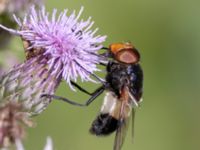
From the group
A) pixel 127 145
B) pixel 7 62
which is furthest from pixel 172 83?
pixel 7 62

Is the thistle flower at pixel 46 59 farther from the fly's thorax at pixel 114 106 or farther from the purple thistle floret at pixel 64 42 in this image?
the fly's thorax at pixel 114 106

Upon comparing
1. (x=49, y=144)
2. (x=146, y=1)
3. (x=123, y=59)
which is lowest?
(x=49, y=144)

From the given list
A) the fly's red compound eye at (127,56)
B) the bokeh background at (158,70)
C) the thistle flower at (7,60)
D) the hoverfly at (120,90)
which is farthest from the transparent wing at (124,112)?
the bokeh background at (158,70)

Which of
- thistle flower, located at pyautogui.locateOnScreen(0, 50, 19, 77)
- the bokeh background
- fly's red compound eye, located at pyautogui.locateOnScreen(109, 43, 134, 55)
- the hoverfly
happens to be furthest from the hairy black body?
the bokeh background

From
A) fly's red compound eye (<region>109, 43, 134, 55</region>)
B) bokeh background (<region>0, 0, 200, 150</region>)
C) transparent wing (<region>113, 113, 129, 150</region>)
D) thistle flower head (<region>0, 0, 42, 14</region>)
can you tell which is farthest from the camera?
bokeh background (<region>0, 0, 200, 150</region>)

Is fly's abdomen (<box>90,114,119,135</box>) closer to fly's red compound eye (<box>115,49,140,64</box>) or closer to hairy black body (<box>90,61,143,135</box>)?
hairy black body (<box>90,61,143,135</box>)

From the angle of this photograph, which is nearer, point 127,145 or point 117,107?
point 117,107

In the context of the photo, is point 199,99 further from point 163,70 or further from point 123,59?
point 123,59
